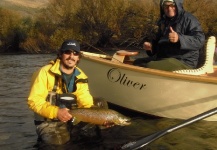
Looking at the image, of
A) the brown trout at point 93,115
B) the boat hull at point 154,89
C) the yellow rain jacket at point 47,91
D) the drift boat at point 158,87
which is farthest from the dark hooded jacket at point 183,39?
the brown trout at point 93,115

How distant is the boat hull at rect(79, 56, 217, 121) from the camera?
5.29 m

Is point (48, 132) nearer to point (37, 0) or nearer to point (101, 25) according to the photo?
point (101, 25)

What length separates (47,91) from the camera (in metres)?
4.47

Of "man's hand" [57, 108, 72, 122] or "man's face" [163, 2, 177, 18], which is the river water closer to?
"man's hand" [57, 108, 72, 122]

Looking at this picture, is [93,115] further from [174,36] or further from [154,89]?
[174,36]

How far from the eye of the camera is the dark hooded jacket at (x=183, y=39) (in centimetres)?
556

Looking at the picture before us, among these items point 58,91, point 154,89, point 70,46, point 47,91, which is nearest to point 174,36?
point 154,89

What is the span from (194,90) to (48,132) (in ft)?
7.05

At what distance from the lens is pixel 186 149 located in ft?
15.0

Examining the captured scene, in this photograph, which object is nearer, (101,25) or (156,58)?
(156,58)

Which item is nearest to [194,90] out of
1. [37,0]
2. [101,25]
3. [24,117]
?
[24,117]

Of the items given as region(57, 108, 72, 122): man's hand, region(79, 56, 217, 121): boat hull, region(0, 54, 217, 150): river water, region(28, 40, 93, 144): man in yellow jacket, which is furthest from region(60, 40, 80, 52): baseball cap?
region(79, 56, 217, 121): boat hull

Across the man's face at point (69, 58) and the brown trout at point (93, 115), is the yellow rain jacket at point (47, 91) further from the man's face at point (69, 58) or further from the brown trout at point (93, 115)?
the brown trout at point (93, 115)

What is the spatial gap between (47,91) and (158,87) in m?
1.80
